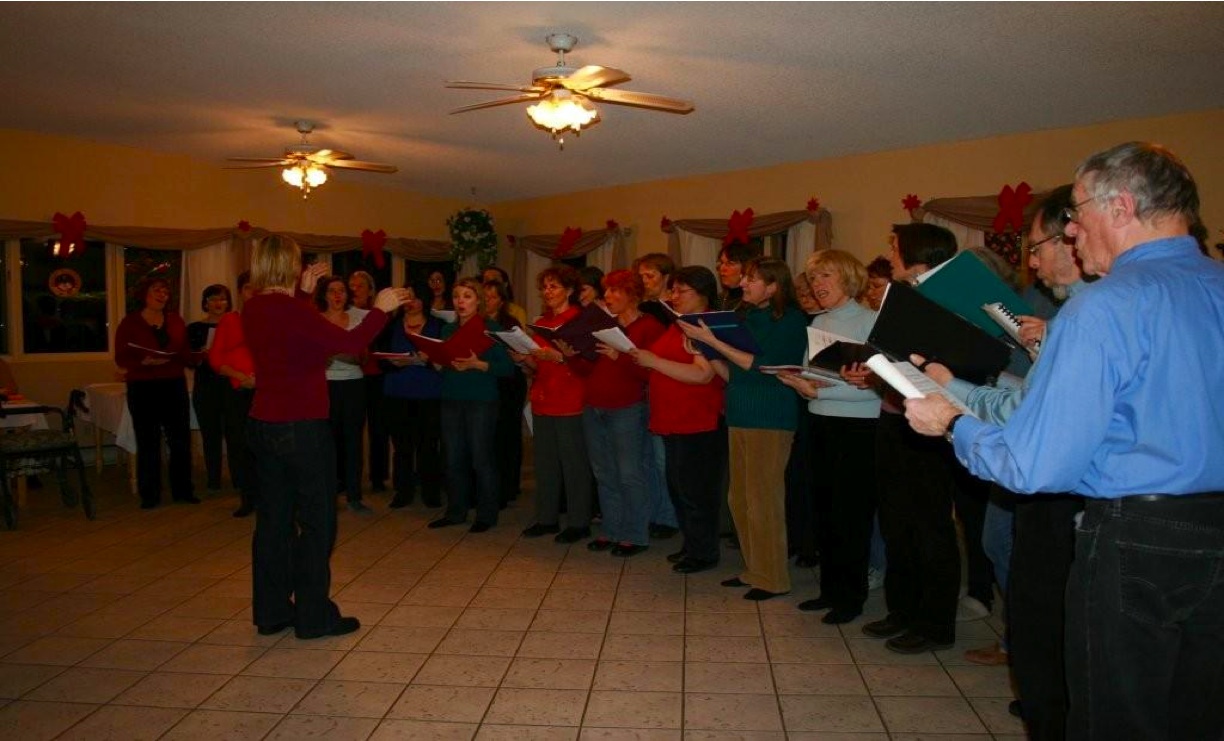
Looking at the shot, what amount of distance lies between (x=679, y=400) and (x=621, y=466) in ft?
2.14

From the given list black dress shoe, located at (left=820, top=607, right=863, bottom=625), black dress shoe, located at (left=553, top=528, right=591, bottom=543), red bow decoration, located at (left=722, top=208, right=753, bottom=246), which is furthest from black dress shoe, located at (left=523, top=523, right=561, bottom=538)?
red bow decoration, located at (left=722, top=208, right=753, bottom=246)

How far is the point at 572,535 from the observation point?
504cm

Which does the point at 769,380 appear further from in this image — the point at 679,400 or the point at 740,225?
the point at 740,225

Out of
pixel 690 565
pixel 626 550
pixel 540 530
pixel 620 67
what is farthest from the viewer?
pixel 620 67

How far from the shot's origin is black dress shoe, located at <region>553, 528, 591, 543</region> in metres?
5.02

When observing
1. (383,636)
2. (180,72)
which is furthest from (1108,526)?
(180,72)

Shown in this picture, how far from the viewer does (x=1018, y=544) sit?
2346mm

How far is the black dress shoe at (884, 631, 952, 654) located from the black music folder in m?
1.40

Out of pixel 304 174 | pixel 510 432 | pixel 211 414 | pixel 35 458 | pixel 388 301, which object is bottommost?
Result: pixel 35 458

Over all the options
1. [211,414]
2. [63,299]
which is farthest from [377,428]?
[63,299]

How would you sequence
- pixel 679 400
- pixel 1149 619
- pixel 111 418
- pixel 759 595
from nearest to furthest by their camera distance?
pixel 1149 619
pixel 759 595
pixel 679 400
pixel 111 418

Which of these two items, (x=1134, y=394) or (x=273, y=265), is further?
(x=273, y=265)

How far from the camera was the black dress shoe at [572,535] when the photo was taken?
16.5ft

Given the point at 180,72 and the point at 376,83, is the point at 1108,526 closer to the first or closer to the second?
→ the point at 376,83
